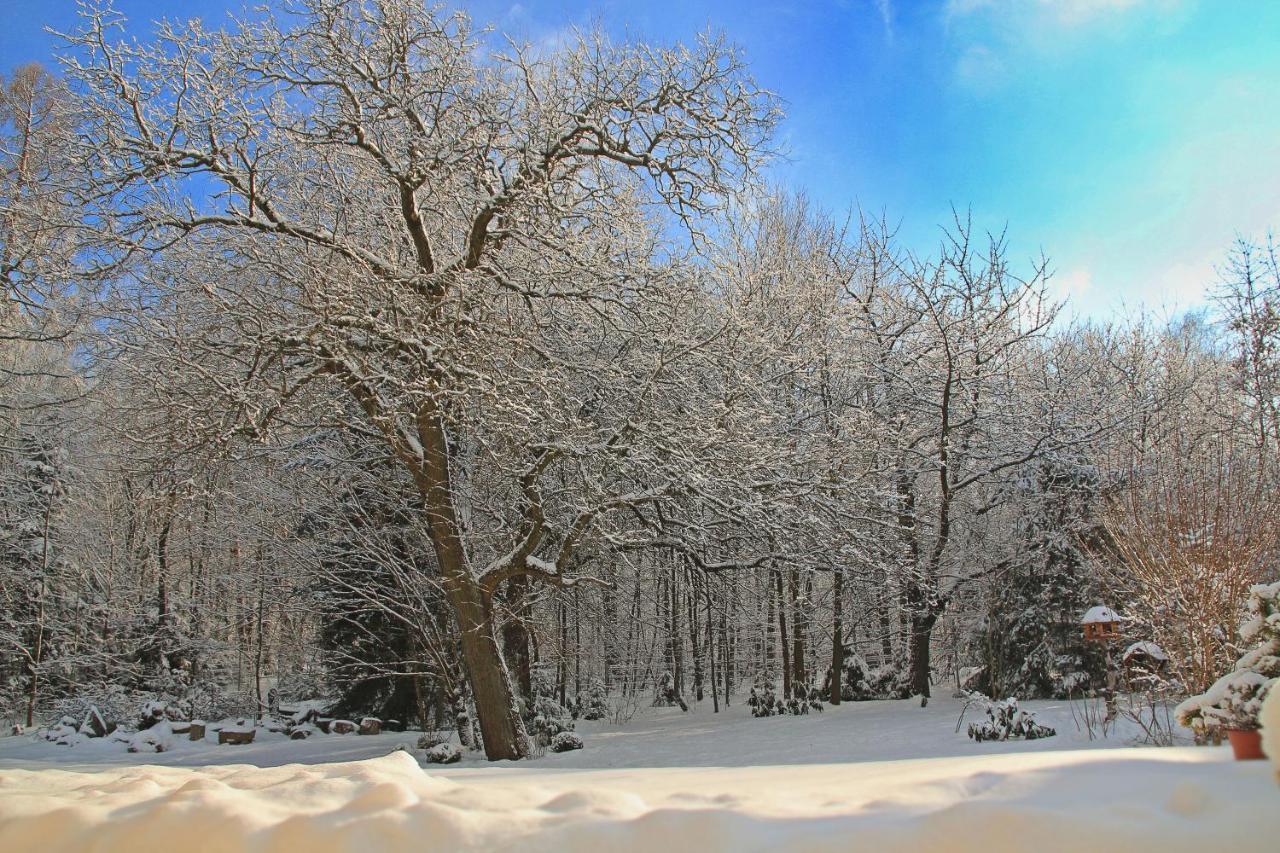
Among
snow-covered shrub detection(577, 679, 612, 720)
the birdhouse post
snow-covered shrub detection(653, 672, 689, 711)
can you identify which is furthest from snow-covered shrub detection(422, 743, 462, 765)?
snow-covered shrub detection(653, 672, 689, 711)

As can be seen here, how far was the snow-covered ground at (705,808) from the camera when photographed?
171cm

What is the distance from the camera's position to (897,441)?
12.8 metres

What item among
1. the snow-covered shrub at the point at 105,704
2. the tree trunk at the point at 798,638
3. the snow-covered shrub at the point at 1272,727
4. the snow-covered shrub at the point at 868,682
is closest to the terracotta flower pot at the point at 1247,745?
the snow-covered shrub at the point at 1272,727

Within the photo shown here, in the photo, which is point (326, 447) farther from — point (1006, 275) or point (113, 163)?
point (1006, 275)

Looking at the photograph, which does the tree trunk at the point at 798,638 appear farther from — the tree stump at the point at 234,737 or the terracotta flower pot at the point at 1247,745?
the terracotta flower pot at the point at 1247,745

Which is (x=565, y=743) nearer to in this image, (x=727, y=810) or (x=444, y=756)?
(x=444, y=756)

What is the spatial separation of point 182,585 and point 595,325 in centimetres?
1720

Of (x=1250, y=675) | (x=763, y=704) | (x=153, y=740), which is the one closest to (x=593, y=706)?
(x=763, y=704)

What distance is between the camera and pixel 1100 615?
9.43m

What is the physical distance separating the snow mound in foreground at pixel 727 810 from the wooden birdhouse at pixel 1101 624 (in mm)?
7826

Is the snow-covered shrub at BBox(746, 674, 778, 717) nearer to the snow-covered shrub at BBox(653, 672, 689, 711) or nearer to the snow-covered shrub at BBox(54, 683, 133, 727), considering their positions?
the snow-covered shrub at BBox(653, 672, 689, 711)

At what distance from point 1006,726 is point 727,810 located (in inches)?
292

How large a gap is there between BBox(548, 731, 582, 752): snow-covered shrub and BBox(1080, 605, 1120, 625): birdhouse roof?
6.12 meters

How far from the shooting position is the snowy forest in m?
7.61
